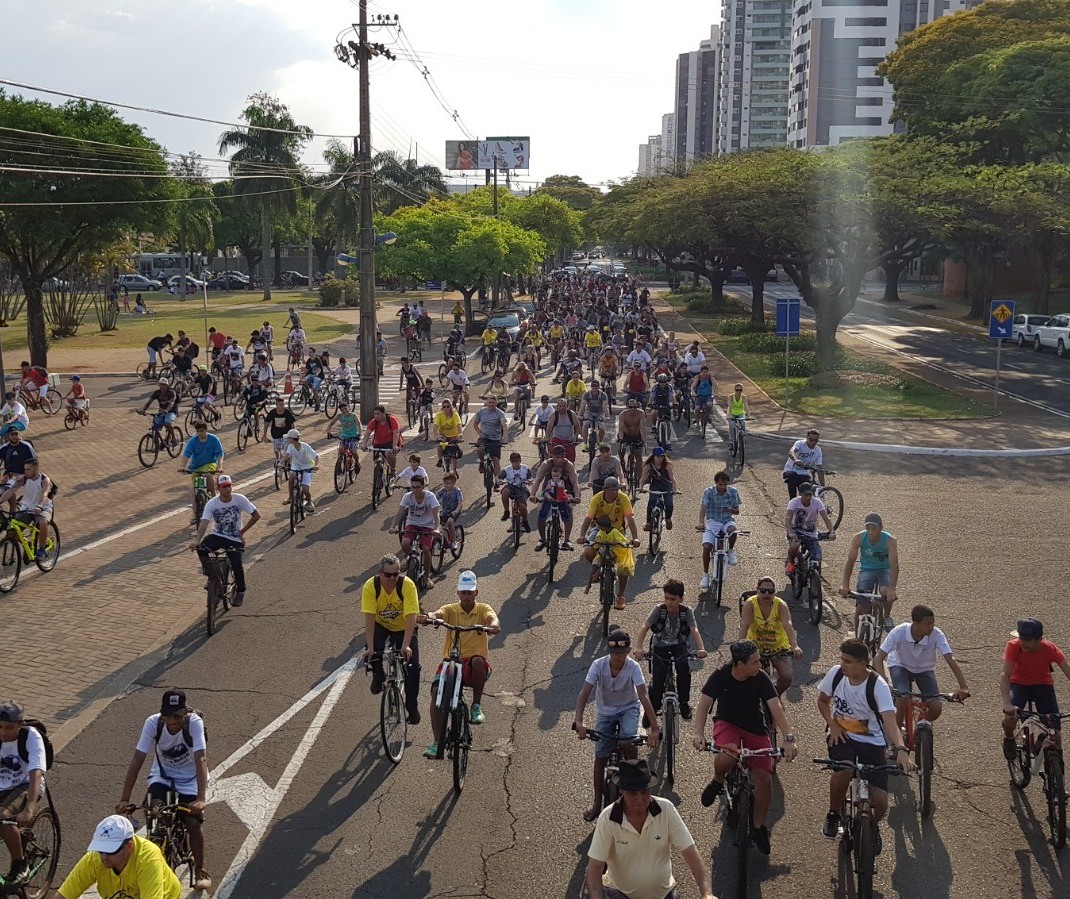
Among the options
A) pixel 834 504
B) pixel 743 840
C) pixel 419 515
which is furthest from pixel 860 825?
pixel 834 504

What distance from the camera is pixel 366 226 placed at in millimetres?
29266

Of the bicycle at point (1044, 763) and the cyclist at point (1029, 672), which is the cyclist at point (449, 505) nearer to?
the bicycle at point (1044, 763)

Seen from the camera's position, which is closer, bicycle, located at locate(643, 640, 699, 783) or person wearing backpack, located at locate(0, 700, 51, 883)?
person wearing backpack, located at locate(0, 700, 51, 883)

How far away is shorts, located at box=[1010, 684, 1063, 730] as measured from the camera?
8.93 meters

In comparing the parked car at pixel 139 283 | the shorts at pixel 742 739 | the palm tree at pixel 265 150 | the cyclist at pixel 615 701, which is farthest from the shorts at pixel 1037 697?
the parked car at pixel 139 283

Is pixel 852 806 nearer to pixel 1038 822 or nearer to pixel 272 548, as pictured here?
pixel 1038 822

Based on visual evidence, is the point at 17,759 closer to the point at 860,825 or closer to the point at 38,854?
the point at 38,854

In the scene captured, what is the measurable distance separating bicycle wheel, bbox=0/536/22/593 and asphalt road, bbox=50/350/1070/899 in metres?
Answer: 2.03

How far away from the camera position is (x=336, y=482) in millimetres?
21250

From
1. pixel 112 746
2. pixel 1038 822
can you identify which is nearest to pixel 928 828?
pixel 1038 822

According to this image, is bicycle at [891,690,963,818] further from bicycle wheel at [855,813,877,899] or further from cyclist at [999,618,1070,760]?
bicycle wheel at [855,813,877,899]

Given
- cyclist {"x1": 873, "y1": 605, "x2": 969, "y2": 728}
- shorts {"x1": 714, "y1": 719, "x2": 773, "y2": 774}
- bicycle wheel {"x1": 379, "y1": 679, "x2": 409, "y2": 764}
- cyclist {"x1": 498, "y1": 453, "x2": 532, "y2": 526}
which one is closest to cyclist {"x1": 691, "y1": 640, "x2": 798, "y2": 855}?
shorts {"x1": 714, "y1": 719, "x2": 773, "y2": 774}

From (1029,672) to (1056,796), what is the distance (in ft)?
3.29

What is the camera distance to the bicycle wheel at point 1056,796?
27.1 ft
